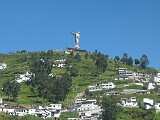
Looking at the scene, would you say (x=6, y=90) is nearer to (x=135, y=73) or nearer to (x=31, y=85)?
(x=31, y=85)

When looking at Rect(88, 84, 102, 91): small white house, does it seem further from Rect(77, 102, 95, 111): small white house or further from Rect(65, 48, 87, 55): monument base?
Rect(65, 48, 87, 55): monument base

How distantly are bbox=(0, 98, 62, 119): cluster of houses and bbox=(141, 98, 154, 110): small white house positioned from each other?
50.3ft

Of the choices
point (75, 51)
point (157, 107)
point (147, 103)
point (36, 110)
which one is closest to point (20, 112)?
point (36, 110)

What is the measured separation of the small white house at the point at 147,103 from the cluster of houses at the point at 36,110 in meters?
15.3

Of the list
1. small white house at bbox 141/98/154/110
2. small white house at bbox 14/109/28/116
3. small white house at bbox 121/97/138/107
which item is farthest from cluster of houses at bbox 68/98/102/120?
small white house at bbox 14/109/28/116

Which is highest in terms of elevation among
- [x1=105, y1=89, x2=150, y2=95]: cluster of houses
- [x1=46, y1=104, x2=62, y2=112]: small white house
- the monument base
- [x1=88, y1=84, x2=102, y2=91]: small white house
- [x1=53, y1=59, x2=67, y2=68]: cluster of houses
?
the monument base

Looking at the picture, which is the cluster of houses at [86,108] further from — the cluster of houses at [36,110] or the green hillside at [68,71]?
the cluster of houses at [36,110]

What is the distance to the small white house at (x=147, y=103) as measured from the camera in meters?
97.5

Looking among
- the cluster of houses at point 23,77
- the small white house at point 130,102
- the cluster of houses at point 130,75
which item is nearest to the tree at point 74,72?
the cluster of houses at point 130,75

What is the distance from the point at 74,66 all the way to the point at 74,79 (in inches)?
582

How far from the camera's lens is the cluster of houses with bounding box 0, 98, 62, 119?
96.3m

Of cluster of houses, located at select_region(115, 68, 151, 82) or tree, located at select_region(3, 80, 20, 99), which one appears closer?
tree, located at select_region(3, 80, 20, 99)

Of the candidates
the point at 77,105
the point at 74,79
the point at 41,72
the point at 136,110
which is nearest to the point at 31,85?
the point at 41,72

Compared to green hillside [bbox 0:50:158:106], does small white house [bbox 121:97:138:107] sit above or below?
below
